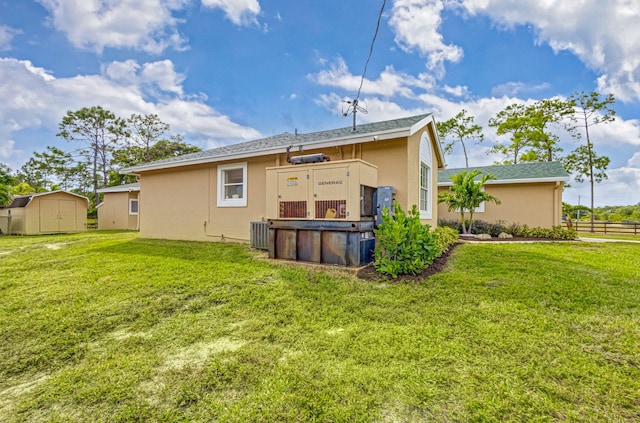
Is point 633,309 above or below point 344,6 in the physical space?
below

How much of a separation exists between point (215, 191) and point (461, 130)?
22.3 metres

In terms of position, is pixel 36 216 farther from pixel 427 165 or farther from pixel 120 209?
pixel 427 165

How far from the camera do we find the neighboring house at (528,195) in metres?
11.3

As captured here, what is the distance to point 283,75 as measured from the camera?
10.7 metres

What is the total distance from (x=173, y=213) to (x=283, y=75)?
654 cm

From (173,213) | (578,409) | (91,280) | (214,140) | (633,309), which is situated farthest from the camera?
(214,140)

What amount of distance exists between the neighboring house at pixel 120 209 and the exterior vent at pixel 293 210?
48.3ft

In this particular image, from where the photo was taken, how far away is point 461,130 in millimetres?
23453

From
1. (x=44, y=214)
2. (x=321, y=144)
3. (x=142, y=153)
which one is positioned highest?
(x=142, y=153)

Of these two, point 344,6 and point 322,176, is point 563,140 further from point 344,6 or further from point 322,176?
point 322,176

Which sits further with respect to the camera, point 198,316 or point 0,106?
point 0,106

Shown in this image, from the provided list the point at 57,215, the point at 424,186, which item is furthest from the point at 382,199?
the point at 57,215

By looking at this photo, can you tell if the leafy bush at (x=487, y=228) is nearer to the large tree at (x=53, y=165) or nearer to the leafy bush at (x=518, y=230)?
the leafy bush at (x=518, y=230)

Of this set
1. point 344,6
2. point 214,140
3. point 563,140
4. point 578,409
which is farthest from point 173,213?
point 563,140
